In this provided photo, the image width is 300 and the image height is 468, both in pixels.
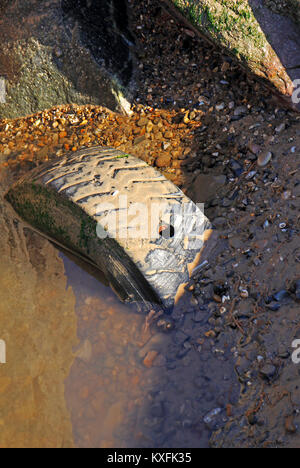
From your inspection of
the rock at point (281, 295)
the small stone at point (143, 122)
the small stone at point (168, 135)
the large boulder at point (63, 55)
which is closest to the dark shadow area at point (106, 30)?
the large boulder at point (63, 55)

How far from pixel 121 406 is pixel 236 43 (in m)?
2.56

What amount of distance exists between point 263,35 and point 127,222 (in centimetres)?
167

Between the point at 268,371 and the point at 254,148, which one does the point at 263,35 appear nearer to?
the point at 254,148

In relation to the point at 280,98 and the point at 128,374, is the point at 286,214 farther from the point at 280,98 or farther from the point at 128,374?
the point at 128,374

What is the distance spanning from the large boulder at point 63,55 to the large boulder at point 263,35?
3.08ft

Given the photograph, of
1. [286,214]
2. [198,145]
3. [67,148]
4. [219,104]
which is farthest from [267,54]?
[67,148]

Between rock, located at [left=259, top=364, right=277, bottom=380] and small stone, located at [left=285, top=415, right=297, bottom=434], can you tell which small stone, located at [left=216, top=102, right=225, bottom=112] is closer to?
rock, located at [left=259, top=364, right=277, bottom=380]

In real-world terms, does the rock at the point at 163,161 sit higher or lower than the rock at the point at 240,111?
lower

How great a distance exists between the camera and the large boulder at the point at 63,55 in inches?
159

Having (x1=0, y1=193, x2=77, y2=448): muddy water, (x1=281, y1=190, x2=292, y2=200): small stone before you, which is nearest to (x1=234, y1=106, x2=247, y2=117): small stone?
(x1=281, y1=190, x2=292, y2=200): small stone

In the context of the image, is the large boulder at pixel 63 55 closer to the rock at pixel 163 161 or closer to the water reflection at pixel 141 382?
the rock at pixel 163 161

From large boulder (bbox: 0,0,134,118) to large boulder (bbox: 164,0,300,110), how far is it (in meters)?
0.94

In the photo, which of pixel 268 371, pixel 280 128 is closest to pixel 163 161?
pixel 280 128

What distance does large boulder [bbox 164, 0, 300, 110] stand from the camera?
343 cm
